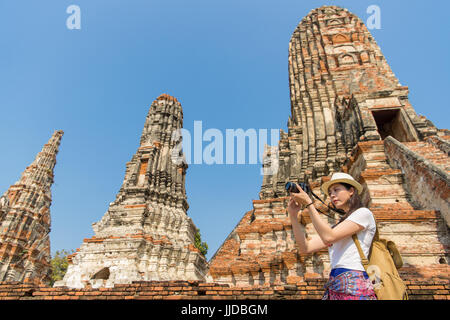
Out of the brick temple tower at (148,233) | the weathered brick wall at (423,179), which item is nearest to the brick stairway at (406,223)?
the weathered brick wall at (423,179)

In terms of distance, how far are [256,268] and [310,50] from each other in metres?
19.1

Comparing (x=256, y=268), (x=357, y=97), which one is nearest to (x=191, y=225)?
(x=256, y=268)

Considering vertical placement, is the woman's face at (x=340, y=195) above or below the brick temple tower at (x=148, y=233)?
below

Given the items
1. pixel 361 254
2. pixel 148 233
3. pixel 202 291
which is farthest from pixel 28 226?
pixel 361 254

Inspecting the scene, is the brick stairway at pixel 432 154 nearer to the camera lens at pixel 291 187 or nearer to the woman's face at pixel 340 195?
the woman's face at pixel 340 195

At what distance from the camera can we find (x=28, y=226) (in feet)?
96.6

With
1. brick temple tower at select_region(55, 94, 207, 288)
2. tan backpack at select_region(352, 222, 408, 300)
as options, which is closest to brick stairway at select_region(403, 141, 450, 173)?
tan backpack at select_region(352, 222, 408, 300)

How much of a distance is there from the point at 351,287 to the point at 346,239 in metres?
0.37

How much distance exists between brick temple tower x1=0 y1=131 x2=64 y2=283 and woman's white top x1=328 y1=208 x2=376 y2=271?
31.0 m

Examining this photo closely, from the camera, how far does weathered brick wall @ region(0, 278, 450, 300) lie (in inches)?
168

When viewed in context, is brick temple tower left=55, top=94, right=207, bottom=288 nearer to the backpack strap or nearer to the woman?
the woman

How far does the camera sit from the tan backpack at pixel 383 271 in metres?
2.11

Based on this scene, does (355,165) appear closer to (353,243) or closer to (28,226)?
(353,243)

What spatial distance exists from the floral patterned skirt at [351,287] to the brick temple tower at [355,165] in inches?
174
